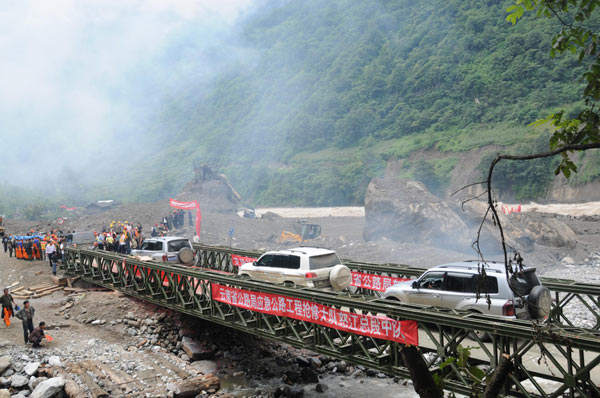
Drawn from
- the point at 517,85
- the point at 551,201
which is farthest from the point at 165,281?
the point at 517,85

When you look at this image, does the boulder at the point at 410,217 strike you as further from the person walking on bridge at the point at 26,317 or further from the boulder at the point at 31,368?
the boulder at the point at 31,368

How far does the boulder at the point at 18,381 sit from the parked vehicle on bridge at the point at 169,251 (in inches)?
268

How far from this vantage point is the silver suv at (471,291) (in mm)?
8758

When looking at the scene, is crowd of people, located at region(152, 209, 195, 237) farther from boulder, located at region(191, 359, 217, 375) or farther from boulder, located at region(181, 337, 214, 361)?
boulder, located at region(191, 359, 217, 375)

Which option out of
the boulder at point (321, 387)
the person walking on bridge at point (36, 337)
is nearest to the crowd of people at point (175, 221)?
the person walking on bridge at point (36, 337)

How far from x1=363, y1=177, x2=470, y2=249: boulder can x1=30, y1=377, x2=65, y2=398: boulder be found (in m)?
21.9

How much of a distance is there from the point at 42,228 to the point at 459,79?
7562cm

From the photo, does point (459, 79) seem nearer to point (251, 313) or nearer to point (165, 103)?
point (251, 313)

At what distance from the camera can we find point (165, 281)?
15.7m

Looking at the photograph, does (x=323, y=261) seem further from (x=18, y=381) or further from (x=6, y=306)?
(x=6, y=306)

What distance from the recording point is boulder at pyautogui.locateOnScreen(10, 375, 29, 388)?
11.6m

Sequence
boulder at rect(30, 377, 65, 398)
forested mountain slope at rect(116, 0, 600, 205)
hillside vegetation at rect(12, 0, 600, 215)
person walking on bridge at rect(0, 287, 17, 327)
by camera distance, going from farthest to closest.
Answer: forested mountain slope at rect(116, 0, 600, 205) → hillside vegetation at rect(12, 0, 600, 215) → person walking on bridge at rect(0, 287, 17, 327) → boulder at rect(30, 377, 65, 398)

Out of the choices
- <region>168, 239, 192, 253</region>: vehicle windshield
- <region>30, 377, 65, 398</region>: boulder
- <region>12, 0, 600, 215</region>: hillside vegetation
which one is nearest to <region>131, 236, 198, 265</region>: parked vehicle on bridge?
<region>168, 239, 192, 253</region>: vehicle windshield

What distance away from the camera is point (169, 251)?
1833 centimetres
